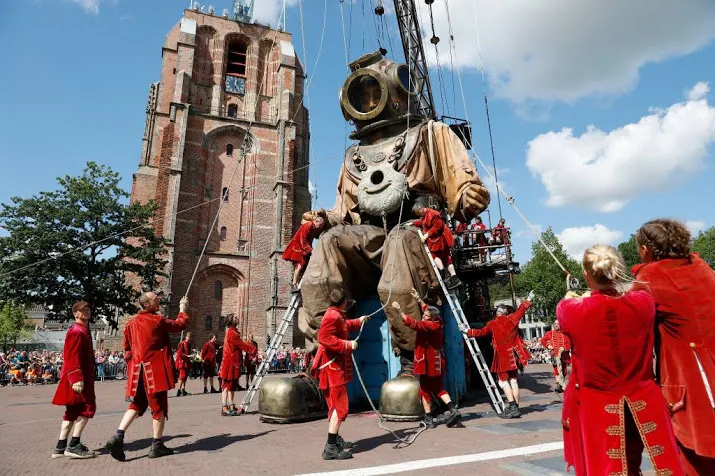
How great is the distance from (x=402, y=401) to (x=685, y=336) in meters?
3.50

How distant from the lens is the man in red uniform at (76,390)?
4.12m

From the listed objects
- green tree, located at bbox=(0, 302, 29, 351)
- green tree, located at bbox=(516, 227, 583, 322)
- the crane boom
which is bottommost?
green tree, located at bbox=(0, 302, 29, 351)

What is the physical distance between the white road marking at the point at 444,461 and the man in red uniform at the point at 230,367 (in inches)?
157

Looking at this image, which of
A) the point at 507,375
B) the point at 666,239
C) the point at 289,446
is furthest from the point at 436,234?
the point at 666,239

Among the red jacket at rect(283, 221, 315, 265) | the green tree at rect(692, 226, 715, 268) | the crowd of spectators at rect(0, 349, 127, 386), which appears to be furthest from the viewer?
the green tree at rect(692, 226, 715, 268)

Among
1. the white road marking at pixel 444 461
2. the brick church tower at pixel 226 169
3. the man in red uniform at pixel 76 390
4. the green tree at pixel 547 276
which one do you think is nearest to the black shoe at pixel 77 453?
the man in red uniform at pixel 76 390

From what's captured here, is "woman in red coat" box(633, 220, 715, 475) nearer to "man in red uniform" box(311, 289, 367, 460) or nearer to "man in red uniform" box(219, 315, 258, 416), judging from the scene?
"man in red uniform" box(311, 289, 367, 460)

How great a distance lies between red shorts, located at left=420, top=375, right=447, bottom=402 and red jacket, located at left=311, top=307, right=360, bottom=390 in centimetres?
118

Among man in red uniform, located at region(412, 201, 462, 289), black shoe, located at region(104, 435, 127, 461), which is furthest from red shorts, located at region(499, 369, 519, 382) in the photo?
black shoe, located at region(104, 435, 127, 461)

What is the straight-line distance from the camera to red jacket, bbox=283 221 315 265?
6.37 m

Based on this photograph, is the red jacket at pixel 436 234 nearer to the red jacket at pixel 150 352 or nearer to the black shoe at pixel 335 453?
the black shoe at pixel 335 453

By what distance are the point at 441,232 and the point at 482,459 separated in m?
3.00

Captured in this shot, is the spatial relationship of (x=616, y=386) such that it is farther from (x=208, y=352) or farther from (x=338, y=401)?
(x=208, y=352)

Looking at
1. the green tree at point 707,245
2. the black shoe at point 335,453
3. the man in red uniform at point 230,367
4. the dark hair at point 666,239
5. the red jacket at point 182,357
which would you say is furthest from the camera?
the green tree at point 707,245
